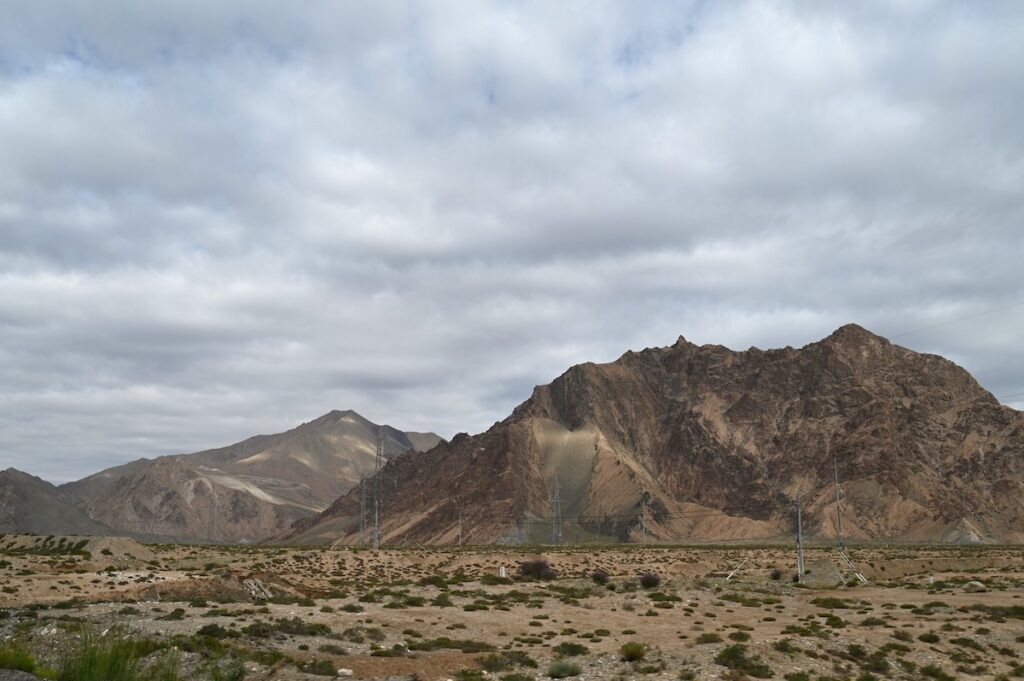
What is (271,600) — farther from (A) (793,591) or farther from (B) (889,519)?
(B) (889,519)

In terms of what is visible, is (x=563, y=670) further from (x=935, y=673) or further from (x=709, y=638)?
(x=935, y=673)

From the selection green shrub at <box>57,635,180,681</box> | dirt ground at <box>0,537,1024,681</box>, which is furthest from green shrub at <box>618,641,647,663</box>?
green shrub at <box>57,635,180,681</box>

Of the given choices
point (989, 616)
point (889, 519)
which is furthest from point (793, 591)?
point (889, 519)

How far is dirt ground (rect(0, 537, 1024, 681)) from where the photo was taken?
26500mm

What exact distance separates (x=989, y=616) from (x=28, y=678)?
46156mm

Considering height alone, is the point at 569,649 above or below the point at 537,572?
below

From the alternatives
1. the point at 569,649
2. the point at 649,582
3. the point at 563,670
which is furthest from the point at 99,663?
the point at 649,582

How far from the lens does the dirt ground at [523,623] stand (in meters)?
26.5

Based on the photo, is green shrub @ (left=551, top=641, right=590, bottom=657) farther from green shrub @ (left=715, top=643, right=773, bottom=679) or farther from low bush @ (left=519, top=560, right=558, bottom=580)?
low bush @ (left=519, top=560, right=558, bottom=580)

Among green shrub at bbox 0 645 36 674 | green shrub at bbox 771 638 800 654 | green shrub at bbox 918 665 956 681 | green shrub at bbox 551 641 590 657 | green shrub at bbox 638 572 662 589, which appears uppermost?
green shrub at bbox 0 645 36 674

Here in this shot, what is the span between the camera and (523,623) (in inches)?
1522

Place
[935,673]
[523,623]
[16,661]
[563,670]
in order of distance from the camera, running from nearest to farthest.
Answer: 1. [16,661]
2. [563,670]
3. [935,673]
4. [523,623]

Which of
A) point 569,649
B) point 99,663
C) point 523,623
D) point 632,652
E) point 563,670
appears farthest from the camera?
point 523,623

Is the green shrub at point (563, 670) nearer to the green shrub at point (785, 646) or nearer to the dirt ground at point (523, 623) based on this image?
the dirt ground at point (523, 623)
